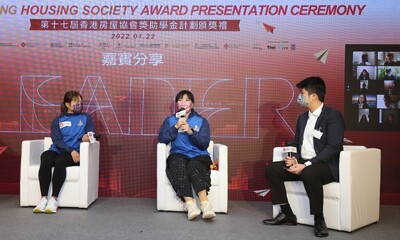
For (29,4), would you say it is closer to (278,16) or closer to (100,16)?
(100,16)

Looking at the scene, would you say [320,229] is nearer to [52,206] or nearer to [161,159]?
[161,159]

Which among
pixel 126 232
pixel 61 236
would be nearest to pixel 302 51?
pixel 126 232

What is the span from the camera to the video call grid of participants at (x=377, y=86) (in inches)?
186

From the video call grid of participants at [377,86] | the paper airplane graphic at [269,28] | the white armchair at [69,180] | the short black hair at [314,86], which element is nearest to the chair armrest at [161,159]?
the white armchair at [69,180]

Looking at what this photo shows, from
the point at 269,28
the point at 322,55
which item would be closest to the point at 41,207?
the point at 269,28

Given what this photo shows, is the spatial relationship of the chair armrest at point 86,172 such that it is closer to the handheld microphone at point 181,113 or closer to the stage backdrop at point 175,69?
the stage backdrop at point 175,69

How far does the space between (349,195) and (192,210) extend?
1.28 meters

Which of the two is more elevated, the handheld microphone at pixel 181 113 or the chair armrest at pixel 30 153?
the handheld microphone at pixel 181 113

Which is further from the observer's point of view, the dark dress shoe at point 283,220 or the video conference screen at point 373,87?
the video conference screen at point 373,87

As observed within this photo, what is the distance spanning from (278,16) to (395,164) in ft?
6.63

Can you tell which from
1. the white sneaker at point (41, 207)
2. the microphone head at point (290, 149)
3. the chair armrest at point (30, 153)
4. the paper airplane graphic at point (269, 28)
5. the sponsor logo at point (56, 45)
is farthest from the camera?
the sponsor logo at point (56, 45)

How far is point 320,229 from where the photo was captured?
3.40 metres

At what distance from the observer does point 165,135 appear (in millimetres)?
4215

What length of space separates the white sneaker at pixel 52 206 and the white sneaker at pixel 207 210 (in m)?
1.33
